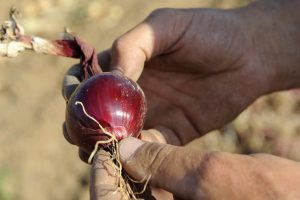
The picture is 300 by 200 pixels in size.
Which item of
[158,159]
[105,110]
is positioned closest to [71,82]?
[105,110]

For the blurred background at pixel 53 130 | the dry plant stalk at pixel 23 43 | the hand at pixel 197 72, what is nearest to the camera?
the dry plant stalk at pixel 23 43

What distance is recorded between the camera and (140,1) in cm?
456

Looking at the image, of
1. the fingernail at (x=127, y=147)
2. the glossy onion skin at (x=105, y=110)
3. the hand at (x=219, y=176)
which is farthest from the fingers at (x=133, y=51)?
the hand at (x=219, y=176)

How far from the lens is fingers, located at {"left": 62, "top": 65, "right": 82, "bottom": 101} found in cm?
205

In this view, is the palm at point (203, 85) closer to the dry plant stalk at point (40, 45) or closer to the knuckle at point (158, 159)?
the dry plant stalk at point (40, 45)

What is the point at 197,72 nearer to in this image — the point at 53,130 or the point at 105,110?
the point at 105,110

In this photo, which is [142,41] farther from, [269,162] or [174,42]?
[269,162]

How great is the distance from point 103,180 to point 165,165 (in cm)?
18

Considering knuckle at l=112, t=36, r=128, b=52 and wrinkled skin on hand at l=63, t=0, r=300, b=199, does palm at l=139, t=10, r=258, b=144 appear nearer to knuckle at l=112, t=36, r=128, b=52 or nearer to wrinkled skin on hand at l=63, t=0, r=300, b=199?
wrinkled skin on hand at l=63, t=0, r=300, b=199

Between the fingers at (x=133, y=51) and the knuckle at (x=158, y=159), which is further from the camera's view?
the fingers at (x=133, y=51)

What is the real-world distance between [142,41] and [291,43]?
0.77 m

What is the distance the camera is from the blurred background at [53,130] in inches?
130

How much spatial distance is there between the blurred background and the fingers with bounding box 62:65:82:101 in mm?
1258

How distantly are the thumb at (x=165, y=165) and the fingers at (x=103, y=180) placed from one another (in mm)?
51
